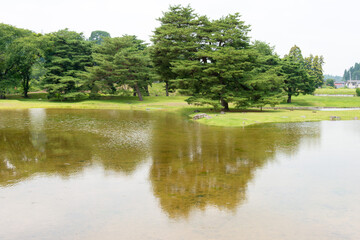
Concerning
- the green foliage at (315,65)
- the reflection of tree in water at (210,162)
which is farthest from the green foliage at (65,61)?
the green foliage at (315,65)

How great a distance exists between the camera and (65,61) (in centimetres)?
5472

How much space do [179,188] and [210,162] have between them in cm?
377

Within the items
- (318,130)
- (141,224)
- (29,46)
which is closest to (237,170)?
(141,224)

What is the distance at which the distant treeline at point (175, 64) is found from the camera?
35531 millimetres

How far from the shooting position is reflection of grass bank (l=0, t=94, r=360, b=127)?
2844 centimetres

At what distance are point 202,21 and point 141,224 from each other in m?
35.6

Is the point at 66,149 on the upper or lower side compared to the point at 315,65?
lower

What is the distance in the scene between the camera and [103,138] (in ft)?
63.3

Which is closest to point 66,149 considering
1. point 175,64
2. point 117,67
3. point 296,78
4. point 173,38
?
point 175,64

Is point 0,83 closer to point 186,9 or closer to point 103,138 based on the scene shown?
point 186,9

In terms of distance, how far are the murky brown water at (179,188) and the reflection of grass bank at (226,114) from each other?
9.39 metres

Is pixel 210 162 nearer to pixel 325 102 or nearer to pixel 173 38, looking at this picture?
pixel 173 38

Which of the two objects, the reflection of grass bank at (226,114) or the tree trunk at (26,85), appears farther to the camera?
the tree trunk at (26,85)

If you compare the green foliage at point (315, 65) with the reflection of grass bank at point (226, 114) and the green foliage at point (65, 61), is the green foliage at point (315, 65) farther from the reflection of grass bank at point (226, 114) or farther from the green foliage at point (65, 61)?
the green foliage at point (65, 61)
